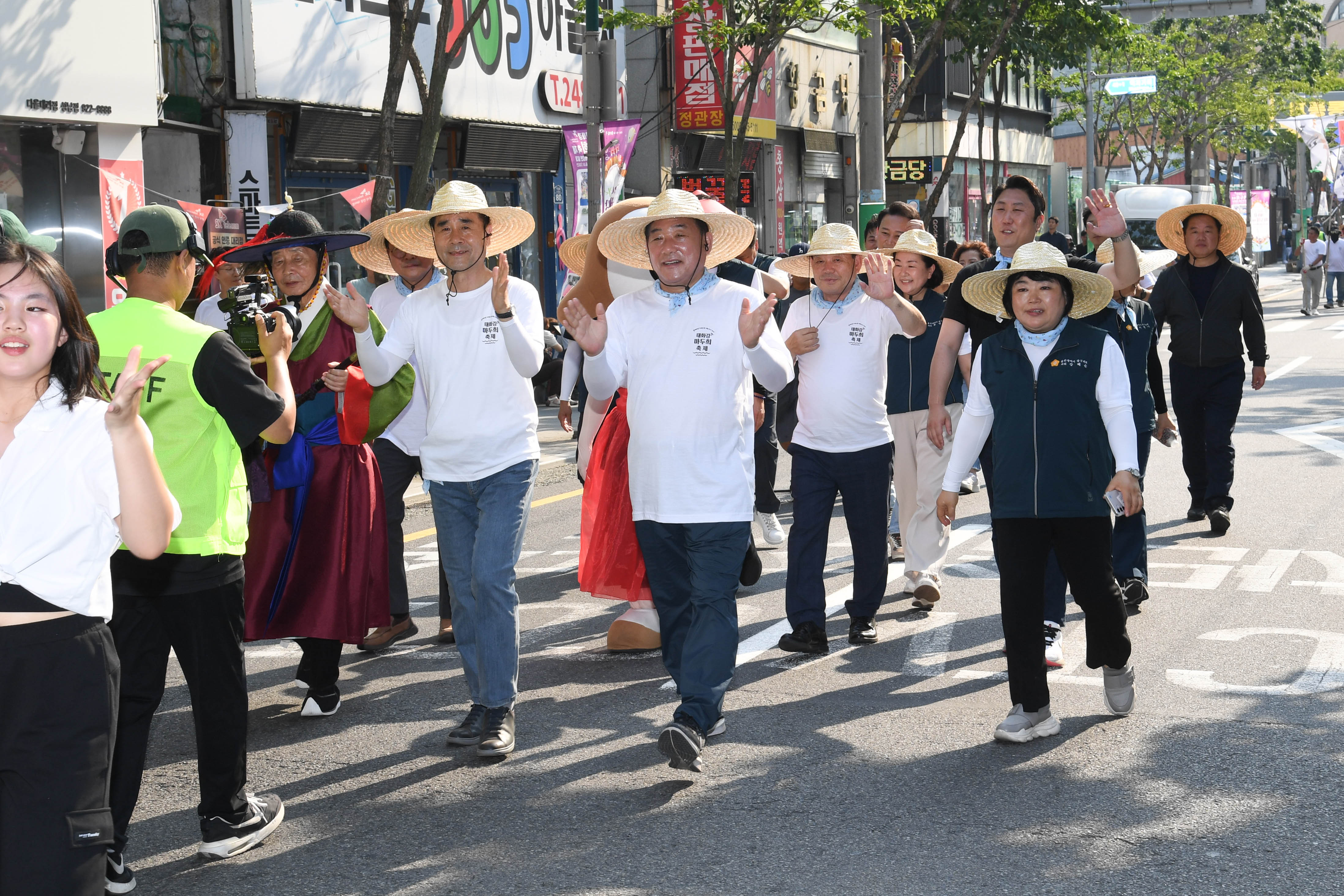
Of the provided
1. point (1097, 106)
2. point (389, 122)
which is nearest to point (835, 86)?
point (1097, 106)

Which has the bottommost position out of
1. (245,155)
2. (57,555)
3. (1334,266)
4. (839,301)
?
(57,555)

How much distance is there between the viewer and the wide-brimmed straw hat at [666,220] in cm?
557

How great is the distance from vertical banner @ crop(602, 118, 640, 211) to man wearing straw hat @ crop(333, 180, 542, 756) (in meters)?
10.1

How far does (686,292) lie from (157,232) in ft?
5.97

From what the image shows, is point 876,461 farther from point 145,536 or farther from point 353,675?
point 145,536

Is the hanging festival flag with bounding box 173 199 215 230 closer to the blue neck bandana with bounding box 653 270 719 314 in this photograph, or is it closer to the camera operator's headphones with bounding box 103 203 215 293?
the blue neck bandana with bounding box 653 270 719 314

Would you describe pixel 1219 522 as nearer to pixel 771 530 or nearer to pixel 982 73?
pixel 771 530

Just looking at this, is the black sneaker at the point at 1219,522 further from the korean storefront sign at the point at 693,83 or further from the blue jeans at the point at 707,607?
the korean storefront sign at the point at 693,83

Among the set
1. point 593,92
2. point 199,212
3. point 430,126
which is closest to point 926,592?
point 430,126

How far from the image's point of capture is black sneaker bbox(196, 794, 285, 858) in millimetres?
4645

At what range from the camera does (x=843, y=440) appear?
713 centimetres

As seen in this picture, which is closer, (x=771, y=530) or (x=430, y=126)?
(x=771, y=530)

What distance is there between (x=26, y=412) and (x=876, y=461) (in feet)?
15.0

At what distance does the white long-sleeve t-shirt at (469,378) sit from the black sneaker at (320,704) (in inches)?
43.6
